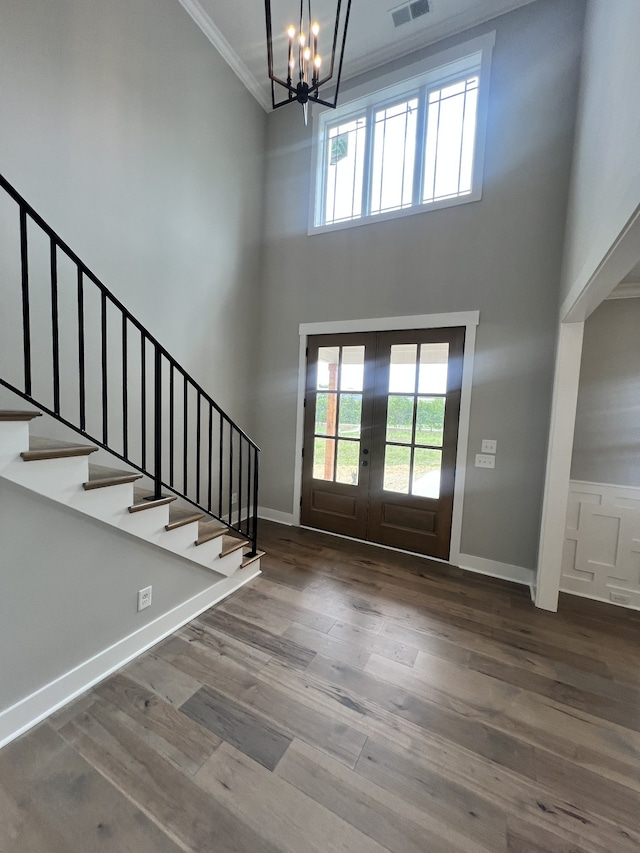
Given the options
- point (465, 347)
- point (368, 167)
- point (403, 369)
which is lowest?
point (403, 369)

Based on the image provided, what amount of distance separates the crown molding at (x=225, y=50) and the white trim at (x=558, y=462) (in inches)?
158

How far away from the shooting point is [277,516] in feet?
13.6

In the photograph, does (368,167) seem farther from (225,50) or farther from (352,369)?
(352,369)

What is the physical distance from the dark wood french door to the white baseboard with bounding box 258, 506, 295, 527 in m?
0.18

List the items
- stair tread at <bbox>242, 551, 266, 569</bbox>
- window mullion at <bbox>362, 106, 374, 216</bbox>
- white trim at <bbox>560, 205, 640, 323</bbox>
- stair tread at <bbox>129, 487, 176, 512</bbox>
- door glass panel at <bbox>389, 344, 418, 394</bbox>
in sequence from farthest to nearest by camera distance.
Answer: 1. window mullion at <bbox>362, 106, 374, 216</bbox>
2. door glass panel at <bbox>389, 344, 418, 394</bbox>
3. stair tread at <bbox>242, 551, 266, 569</bbox>
4. stair tread at <bbox>129, 487, 176, 512</bbox>
5. white trim at <bbox>560, 205, 640, 323</bbox>

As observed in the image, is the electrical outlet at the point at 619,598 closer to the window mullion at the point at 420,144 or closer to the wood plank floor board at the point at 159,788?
the wood plank floor board at the point at 159,788

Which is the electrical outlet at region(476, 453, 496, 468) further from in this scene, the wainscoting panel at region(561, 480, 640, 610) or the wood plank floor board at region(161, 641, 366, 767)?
the wood plank floor board at region(161, 641, 366, 767)

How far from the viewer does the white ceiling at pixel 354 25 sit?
293 cm

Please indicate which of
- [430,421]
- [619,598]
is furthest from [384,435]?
[619,598]

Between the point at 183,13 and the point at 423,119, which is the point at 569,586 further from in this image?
the point at 183,13

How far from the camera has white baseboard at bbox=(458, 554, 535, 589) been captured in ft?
9.75

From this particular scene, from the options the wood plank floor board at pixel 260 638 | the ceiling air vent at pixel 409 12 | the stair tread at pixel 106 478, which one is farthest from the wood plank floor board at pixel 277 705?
the ceiling air vent at pixel 409 12

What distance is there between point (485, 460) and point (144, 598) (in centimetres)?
283

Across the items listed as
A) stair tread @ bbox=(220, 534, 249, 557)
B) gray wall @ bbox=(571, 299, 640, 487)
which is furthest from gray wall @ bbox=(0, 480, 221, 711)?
gray wall @ bbox=(571, 299, 640, 487)
